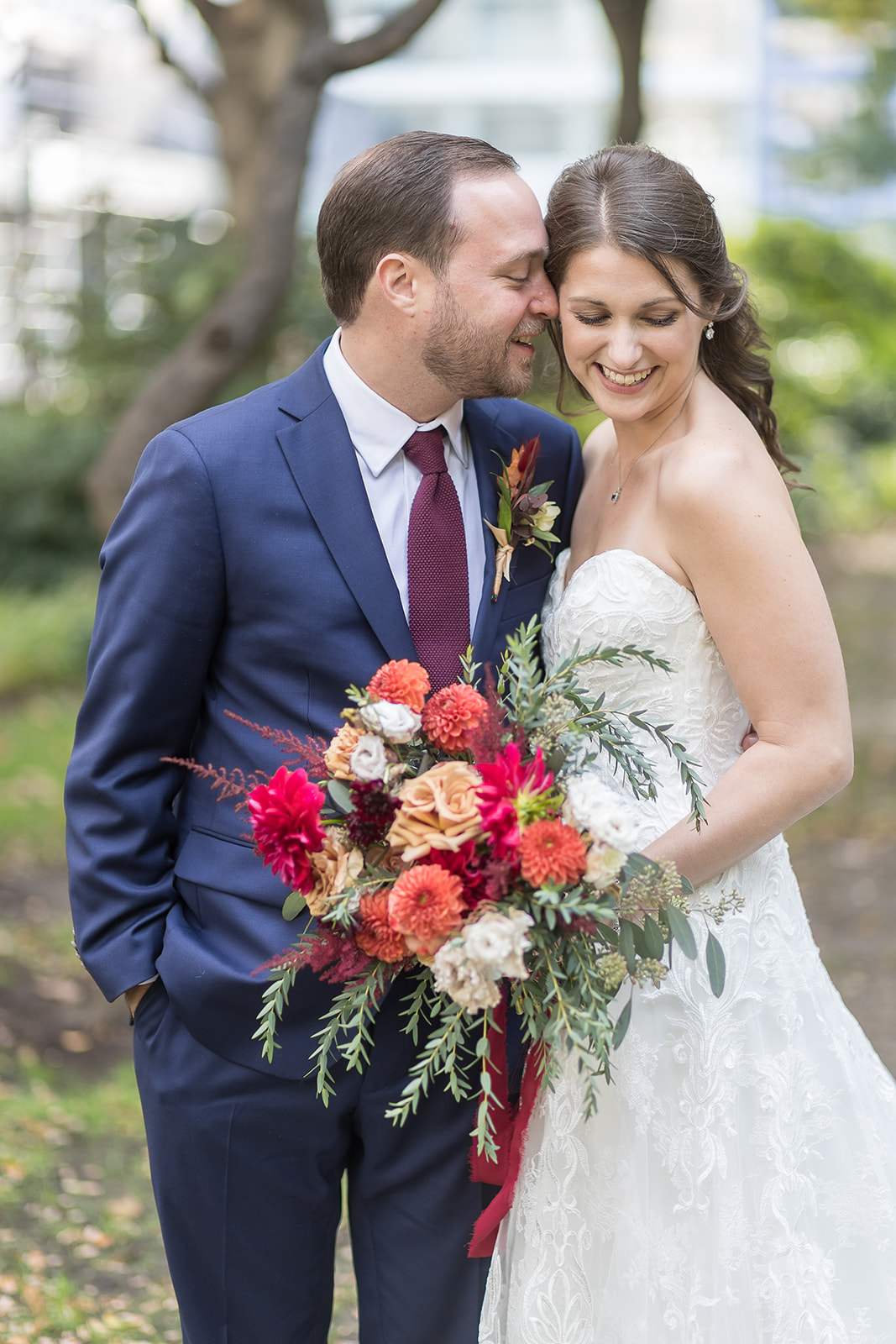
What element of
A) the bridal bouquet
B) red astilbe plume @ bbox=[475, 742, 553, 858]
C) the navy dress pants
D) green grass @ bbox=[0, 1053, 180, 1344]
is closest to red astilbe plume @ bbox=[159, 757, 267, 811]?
the bridal bouquet

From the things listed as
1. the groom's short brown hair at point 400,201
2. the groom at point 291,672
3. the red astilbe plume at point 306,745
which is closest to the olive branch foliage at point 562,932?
the red astilbe plume at point 306,745

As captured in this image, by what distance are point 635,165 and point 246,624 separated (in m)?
1.07

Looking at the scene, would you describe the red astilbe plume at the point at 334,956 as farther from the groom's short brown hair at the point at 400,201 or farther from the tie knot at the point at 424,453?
the groom's short brown hair at the point at 400,201

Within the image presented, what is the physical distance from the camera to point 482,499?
2555 mm

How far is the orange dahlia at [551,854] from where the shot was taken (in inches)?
69.9

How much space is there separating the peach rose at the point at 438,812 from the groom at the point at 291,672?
0.50m

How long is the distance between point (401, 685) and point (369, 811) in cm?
19

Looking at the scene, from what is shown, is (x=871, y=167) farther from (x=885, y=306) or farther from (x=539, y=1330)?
(x=539, y=1330)

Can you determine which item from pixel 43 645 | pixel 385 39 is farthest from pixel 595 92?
pixel 385 39

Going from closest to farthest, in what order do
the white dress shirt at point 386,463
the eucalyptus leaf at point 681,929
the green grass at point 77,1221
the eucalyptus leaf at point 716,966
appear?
1. the eucalyptus leaf at point 681,929
2. the eucalyptus leaf at point 716,966
3. the white dress shirt at point 386,463
4. the green grass at point 77,1221

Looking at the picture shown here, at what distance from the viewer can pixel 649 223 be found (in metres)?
2.32

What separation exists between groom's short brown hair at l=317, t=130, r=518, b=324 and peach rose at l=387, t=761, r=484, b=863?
1.03m

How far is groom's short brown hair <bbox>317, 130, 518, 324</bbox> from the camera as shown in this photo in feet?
7.93

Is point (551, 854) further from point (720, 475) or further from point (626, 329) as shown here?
point (626, 329)
